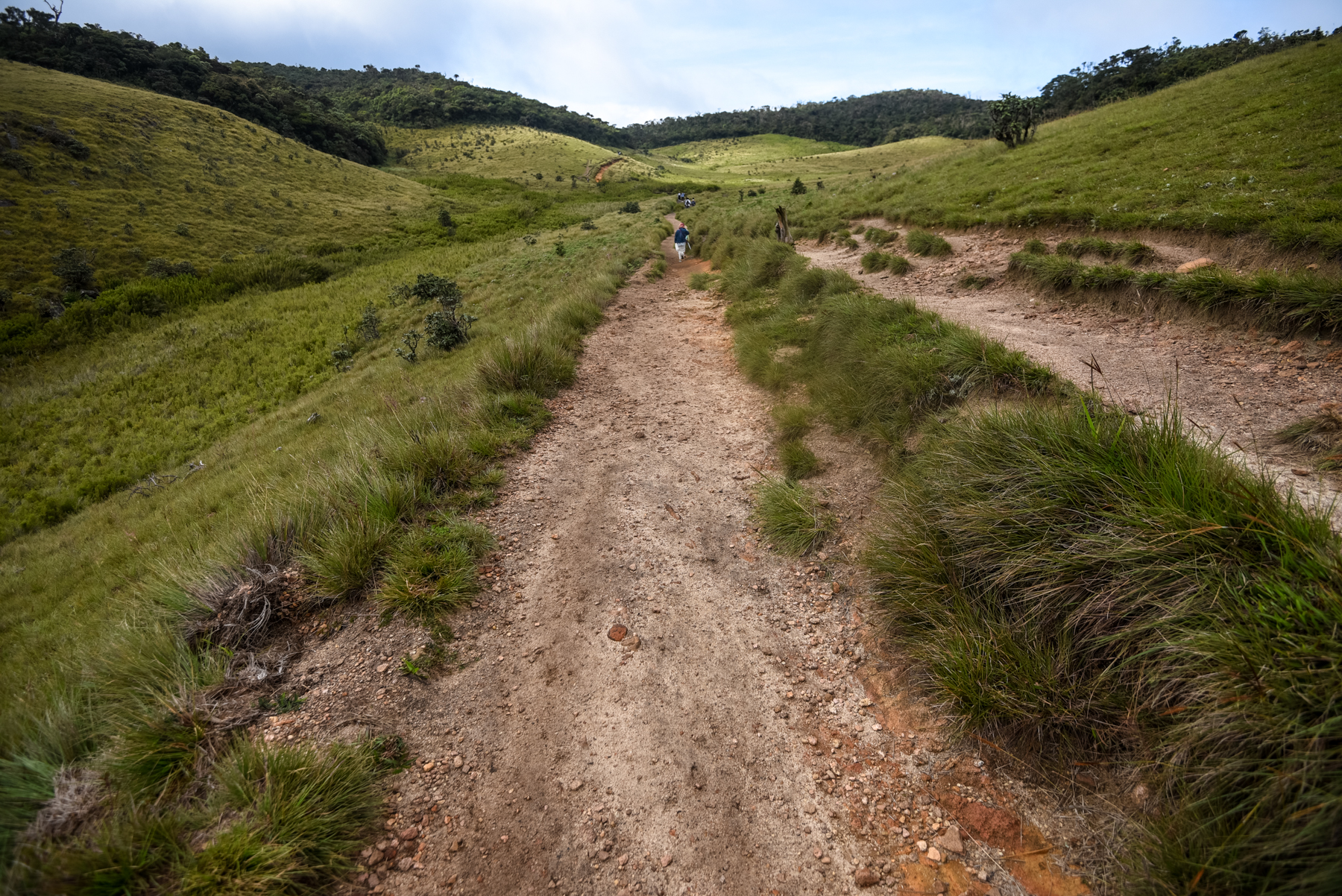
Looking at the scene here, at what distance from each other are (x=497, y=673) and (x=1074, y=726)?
11.3 feet

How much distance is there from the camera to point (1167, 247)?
815 centimetres

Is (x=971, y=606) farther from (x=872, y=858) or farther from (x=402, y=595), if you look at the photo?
(x=402, y=595)

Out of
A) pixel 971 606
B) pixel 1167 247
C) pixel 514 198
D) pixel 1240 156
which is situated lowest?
pixel 971 606

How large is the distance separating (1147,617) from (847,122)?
165380 millimetres

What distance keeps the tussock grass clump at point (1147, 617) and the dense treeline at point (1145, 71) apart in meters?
42.9

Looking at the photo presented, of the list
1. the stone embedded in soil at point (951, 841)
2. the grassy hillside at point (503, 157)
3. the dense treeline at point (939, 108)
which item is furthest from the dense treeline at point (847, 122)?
the stone embedded in soil at point (951, 841)

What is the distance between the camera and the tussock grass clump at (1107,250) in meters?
7.91

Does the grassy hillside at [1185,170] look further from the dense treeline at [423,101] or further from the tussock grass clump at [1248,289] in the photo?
the dense treeline at [423,101]

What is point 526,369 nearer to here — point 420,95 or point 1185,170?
point 1185,170

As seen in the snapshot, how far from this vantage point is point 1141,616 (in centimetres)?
243

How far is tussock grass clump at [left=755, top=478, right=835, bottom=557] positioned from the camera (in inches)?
185

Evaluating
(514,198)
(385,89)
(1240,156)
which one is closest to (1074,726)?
(1240,156)

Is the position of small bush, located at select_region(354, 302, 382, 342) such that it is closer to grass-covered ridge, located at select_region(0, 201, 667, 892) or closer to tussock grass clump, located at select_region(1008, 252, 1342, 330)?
grass-covered ridge, located at select_region(0, 201, 667, 892)

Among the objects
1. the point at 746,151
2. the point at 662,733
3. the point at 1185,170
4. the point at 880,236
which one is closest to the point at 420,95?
the point at 746,151
